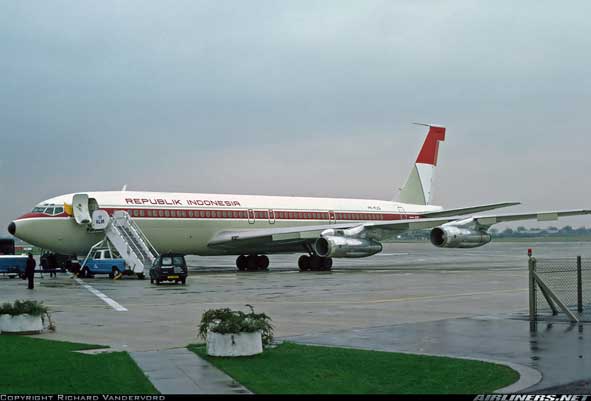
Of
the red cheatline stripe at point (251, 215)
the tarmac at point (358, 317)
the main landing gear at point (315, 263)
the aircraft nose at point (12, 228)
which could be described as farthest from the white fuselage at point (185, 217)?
the tarmac at point (358, 317)

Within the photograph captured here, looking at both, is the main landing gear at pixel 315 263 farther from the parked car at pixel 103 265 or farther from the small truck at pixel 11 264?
the small truck at pixel 11 264

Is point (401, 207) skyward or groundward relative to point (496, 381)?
skyward

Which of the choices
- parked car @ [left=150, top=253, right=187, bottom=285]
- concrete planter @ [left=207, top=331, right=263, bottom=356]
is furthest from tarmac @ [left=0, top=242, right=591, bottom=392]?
concrete planter @ [left=207, top=331, right=263, bottom=356]

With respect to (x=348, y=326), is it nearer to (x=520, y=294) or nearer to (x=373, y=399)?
(x=373, y=399)

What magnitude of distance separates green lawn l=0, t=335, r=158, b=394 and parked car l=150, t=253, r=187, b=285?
728 inches

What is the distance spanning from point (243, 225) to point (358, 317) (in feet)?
87.8

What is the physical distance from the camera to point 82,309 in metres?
20.9

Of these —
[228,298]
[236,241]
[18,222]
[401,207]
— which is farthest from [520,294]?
[401,207]

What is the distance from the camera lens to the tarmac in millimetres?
12531

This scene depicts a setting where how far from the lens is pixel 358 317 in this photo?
18203 mm

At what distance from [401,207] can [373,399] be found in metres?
45.4

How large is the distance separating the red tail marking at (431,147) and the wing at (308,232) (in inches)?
495

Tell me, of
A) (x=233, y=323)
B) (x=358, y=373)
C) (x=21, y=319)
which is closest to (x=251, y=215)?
(x=21, y=319)

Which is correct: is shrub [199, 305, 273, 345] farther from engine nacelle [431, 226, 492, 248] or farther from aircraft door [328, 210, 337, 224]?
aircraft door [328, 210, 337, 224]
